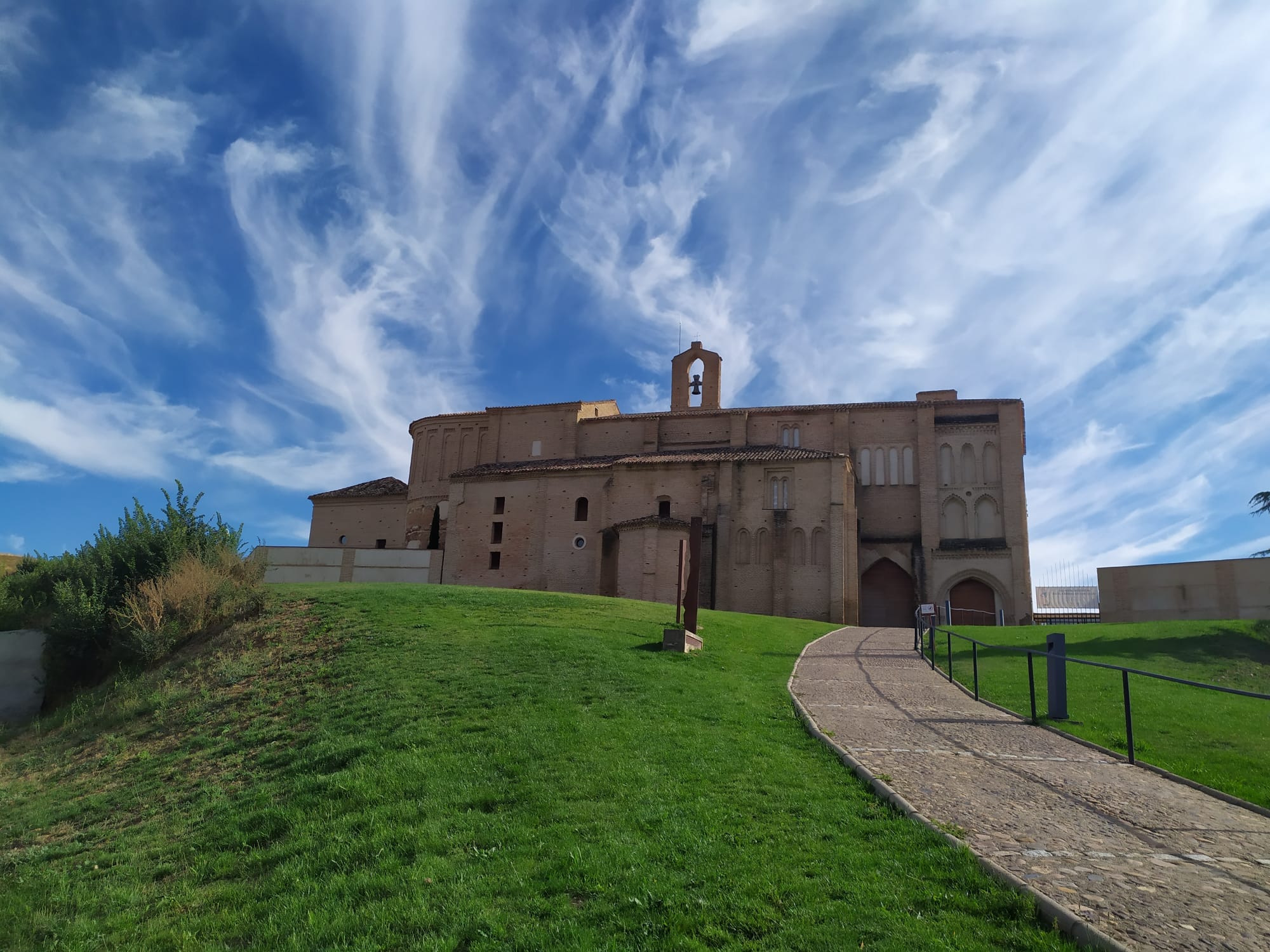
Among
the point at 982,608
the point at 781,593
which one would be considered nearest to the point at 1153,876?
the point at 781,593

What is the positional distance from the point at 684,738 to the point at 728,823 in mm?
2758

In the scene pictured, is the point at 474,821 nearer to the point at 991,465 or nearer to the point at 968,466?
the point at 968,466

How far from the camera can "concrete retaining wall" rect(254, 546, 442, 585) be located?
127ft

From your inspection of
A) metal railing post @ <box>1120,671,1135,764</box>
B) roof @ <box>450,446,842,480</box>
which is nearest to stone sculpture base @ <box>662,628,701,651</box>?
metal railing post @ <box>1120,671,1135,764</box>

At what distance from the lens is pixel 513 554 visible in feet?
135

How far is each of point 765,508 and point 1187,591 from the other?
16.1 metres

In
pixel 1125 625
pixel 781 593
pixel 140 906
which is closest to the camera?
pixel 140 906

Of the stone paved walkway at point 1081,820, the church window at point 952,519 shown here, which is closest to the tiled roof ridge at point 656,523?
the church window at point 952,519

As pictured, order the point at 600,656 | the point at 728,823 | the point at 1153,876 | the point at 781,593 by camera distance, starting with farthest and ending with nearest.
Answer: the point at 781,593 → the point at 600,656 → the point at 728,823 → the point at 1153,876

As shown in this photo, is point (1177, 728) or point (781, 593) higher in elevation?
point (781, 593)

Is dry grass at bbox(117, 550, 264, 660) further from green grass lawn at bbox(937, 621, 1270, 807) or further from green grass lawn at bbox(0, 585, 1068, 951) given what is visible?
green grass lawn at bbox(937, 621, 1270, 807)

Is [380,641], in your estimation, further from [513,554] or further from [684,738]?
[513,554]

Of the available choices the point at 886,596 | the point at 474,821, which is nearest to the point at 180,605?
the point at 474,821

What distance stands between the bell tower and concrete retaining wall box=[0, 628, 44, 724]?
104 ft
